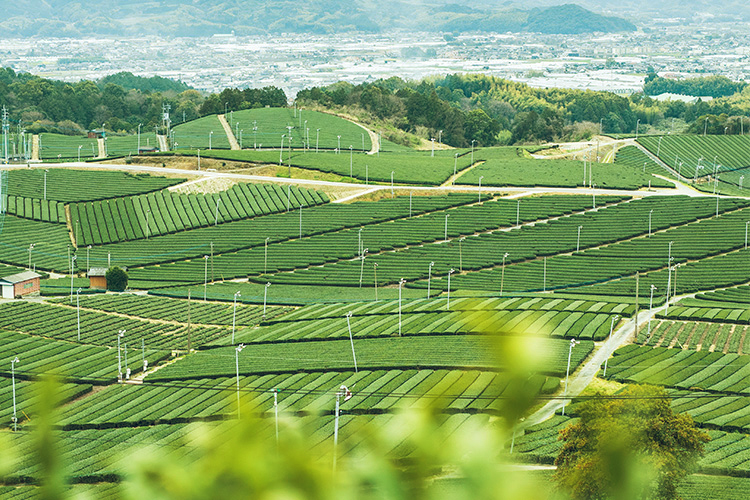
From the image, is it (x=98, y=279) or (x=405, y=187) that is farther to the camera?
(x=405, y=187)

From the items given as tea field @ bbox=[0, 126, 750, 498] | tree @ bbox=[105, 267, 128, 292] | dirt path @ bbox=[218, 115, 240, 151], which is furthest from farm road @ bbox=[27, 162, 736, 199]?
tree @ bbox=[105, 267, 128, 292]

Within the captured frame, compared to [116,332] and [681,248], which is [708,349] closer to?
[681,248]

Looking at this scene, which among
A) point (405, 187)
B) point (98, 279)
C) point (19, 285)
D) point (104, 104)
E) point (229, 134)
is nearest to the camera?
point (19, 285)

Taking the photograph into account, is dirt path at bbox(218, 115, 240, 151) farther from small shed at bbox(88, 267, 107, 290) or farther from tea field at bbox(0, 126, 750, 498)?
small shed at bbox(88, 267, 107, 290)

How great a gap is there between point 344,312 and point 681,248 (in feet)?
108

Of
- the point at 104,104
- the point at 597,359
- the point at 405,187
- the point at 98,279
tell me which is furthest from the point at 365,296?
the point at 104,104

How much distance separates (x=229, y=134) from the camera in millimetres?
130750

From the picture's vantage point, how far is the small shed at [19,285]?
220ft

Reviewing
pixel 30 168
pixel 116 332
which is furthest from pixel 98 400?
pixel 30 168

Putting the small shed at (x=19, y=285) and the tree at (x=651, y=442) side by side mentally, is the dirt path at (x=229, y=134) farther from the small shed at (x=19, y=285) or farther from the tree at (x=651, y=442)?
the tree at (x=651, y=442)

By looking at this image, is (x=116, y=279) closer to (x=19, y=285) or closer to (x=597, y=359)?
(x=19, y=285)

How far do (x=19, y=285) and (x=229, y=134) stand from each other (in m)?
66.6

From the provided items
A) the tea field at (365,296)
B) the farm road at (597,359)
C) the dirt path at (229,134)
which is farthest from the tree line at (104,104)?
the farm road at (597,359)

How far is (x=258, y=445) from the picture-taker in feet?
9.16
